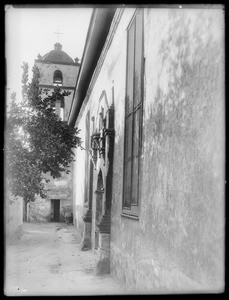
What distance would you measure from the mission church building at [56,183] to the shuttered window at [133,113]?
16.6 meters

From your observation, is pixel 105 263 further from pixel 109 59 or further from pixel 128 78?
pixel 109 59

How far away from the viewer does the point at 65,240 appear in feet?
47.9

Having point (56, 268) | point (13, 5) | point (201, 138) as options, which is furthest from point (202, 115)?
point (56, 268)

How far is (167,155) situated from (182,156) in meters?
0.45

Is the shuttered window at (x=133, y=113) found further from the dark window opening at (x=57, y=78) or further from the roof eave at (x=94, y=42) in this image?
the dark window opening at (x=57, y=78)

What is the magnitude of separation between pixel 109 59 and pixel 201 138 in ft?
20.9

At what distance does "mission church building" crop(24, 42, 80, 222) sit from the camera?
2273 centimetres

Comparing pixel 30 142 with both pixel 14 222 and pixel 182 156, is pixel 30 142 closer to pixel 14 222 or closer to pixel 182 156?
pixel 14 222

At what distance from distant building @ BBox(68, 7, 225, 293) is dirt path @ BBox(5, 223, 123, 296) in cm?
49

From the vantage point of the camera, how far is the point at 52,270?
8.71 m

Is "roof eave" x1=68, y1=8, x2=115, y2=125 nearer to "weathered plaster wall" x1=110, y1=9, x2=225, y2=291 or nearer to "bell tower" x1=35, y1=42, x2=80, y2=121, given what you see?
"weathered plaster wall" x1=110, y1=9, x2=225, y2=291

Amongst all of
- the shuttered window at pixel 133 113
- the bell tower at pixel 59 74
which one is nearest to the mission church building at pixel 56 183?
the bell tower at pixel 59 74

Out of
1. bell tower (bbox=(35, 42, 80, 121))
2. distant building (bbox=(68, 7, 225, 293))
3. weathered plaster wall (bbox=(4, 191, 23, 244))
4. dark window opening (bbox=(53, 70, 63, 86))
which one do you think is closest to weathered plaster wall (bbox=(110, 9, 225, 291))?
distant building (bbox=(68, 7, 225, 293))
